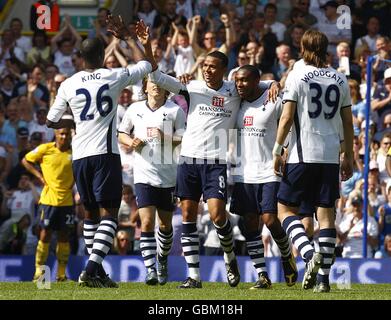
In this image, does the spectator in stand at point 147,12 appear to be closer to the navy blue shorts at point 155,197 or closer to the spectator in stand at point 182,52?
the spectator in stand at point 182,52

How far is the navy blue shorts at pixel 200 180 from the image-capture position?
13.9m

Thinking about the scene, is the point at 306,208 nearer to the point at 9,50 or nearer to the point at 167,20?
the point at 167,20

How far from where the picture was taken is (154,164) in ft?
50.1

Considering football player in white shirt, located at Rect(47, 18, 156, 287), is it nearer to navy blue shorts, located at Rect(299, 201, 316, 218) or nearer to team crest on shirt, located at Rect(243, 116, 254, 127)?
team crest on shirt, located at Rect(243, 116, 254, 127)

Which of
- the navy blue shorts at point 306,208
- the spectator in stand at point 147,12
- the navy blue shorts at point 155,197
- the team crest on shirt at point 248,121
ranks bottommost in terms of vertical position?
the navy blue shorts at point 306,208

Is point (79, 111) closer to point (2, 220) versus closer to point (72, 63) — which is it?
point (2, 220)

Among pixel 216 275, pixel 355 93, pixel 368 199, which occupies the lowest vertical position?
pixel 216 275

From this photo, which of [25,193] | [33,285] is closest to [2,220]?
[25,193]

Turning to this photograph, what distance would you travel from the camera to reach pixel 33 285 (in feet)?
50.7

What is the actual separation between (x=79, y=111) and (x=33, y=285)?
287 cm

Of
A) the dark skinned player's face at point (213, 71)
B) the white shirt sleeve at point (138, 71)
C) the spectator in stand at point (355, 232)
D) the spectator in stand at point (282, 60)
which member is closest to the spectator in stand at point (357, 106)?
the spectator in stand at point (282, 60)

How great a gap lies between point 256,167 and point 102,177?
188 cm

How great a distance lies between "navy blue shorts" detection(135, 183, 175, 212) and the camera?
15.2m

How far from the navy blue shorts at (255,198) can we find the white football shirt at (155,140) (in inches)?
52.4
